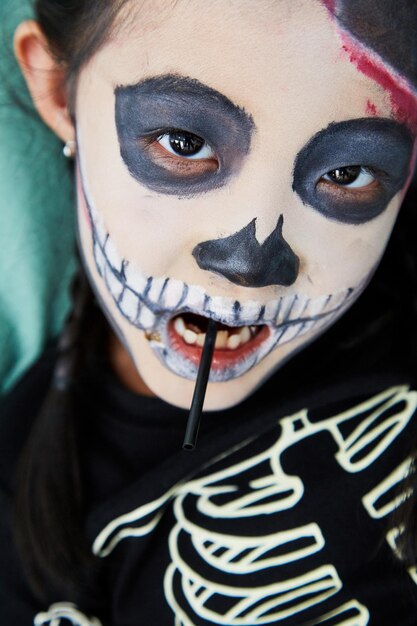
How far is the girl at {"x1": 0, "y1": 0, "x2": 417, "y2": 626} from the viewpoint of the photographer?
580 mm

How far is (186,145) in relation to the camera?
620 millimetres

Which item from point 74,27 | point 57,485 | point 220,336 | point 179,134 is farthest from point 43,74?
point 57,485

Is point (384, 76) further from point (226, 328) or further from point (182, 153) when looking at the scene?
Result: point (226, 328)

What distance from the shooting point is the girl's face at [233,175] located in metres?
0.57

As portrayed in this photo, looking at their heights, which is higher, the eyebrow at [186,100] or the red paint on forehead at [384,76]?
the eyebrow at [186,100]

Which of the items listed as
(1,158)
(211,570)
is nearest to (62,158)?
(1,158)

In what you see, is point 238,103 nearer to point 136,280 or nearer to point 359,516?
point 136,280

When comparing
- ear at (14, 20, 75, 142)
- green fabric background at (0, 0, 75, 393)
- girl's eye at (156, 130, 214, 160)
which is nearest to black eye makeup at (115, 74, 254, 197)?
girl's eye at (156, 130, 214, 160)

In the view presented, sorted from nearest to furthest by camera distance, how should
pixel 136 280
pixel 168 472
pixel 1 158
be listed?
pixel 136 280 < pixel 168 472 < pixel 1 158

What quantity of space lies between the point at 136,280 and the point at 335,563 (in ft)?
1.11

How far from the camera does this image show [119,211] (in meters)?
0.66

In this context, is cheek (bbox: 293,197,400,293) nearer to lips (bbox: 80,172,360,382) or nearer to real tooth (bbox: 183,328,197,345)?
lips (bbox: 80,172,360,382)

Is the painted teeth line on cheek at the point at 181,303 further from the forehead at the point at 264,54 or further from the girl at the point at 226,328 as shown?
the forehead at the point at 264,54

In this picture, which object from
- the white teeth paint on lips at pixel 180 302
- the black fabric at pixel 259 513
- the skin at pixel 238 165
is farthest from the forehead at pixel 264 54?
the black fabric at pixel 259 513
